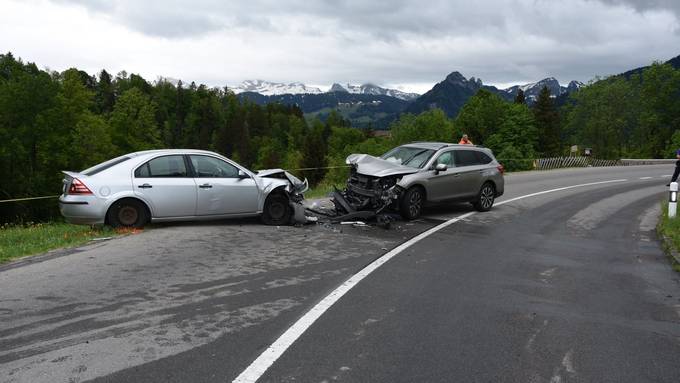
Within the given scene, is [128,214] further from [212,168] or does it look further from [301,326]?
[301,326]

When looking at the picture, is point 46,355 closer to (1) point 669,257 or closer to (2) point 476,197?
(1) point 669,257

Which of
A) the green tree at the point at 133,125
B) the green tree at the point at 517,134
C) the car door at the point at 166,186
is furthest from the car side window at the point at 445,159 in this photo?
the green tree at the point at 133,125

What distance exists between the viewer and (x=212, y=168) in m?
10.7

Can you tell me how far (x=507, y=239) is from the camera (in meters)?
10.9

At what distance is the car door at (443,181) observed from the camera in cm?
1303

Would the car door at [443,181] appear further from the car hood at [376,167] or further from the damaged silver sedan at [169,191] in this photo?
the damaged silver sedan at [169,191]

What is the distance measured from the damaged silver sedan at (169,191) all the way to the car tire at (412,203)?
2632 mm

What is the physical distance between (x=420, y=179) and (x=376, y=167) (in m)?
1.05

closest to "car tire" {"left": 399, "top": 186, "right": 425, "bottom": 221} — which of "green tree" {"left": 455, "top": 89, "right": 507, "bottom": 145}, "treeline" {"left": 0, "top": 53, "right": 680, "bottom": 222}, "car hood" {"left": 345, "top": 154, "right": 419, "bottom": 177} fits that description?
"car hood" {"left": 345, "top": 154, "right": 419, "bottom": 177}

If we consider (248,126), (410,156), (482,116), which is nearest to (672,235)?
(410,156)

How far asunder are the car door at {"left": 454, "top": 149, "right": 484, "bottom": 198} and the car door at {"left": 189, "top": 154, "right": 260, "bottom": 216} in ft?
18.0

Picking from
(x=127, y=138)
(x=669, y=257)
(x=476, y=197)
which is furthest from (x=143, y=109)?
(x=669, y=257)

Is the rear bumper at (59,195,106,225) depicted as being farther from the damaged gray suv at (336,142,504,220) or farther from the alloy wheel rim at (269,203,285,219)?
the damaged gray suv at (336,142,504,220)

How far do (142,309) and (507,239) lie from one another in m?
7.44
